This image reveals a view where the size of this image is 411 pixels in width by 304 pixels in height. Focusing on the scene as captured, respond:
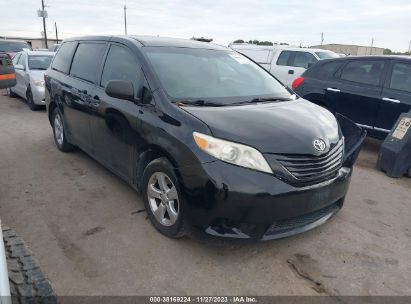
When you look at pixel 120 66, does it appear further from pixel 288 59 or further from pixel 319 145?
pixel 288 59

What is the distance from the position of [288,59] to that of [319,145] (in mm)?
9304

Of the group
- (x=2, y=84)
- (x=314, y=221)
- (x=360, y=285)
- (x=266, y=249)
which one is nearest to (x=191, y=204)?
(x=266, y=249)

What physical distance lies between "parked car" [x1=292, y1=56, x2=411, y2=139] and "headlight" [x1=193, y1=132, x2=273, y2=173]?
4.05 m

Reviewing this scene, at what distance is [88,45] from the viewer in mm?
4621

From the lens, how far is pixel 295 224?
2.87 meters

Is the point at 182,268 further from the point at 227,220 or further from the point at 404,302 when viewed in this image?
the point at 404,302

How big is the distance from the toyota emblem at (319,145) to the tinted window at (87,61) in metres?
2.64

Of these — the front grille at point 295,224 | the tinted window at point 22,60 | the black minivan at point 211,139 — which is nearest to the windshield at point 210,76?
the black minivan at point 211,139

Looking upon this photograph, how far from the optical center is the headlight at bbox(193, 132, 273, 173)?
263 centimetres

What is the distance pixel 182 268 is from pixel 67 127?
3.10 m

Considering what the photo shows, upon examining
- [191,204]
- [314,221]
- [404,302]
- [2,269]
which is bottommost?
[404,302]

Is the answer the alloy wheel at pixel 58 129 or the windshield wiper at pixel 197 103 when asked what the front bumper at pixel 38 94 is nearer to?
the alloy wheel at pixel 58 129

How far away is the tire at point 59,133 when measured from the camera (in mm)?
5328

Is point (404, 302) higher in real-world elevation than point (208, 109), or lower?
lower
